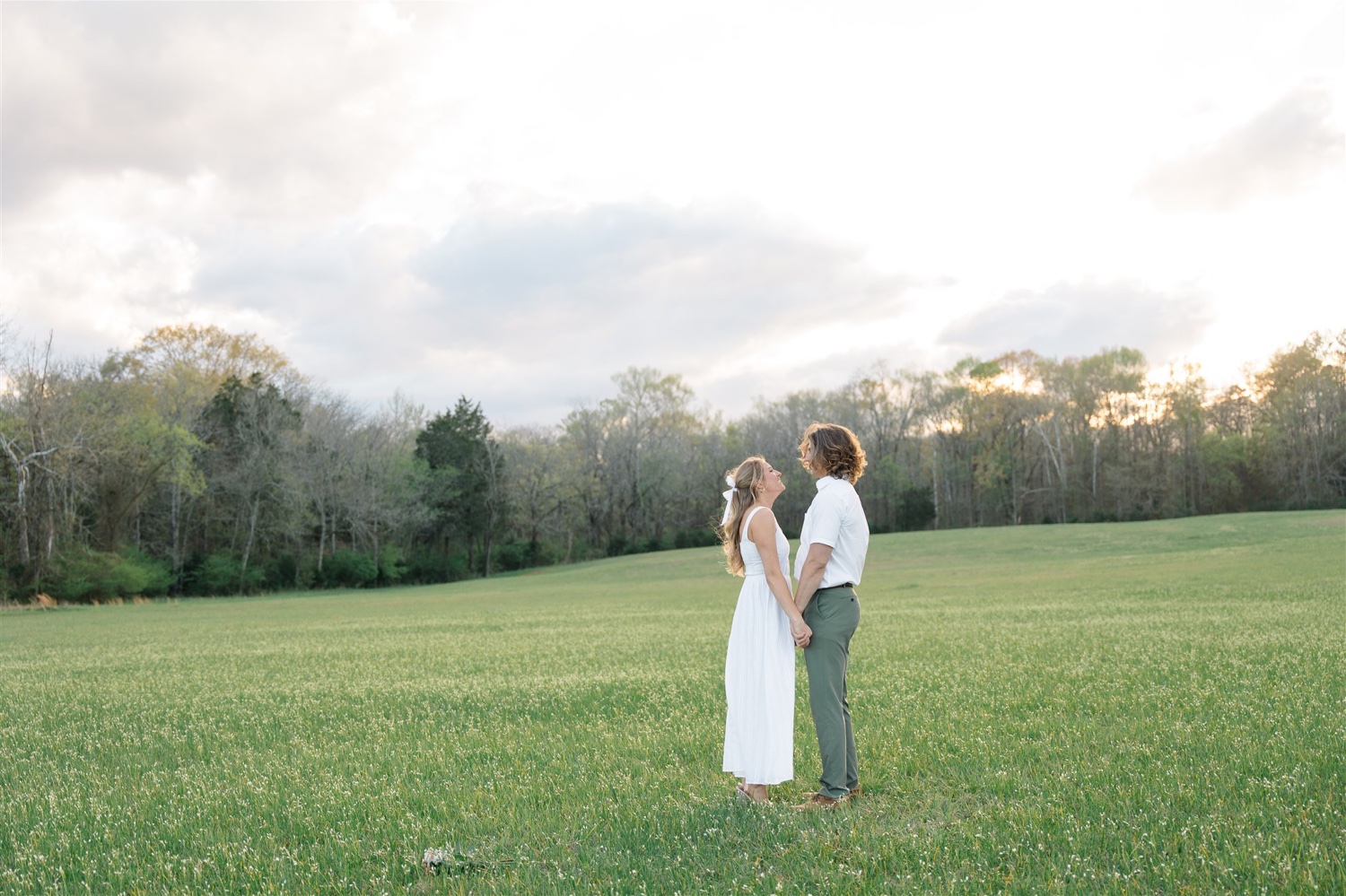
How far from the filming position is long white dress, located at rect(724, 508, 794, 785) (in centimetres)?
677

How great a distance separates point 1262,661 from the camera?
12.4 m

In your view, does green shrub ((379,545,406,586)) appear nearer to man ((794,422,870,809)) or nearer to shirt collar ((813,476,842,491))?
man ((794,422,870,809))

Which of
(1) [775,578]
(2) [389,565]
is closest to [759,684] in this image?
(1) [775,578]

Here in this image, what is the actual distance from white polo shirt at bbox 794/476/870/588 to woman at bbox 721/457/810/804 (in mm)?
279

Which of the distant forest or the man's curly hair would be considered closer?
the man's curly hair

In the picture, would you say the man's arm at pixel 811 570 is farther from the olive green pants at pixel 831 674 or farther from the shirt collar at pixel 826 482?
the shirt collar at pixel 826 482

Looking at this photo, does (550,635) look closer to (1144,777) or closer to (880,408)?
(1144,777)

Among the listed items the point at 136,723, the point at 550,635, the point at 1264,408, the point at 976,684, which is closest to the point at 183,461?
the point at 550,635

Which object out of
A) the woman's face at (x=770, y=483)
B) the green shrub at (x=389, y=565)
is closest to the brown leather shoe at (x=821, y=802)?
the woman's face at (x=770, y=483)

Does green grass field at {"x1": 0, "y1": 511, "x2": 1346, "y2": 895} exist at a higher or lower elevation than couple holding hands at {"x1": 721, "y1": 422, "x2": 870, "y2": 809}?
lower

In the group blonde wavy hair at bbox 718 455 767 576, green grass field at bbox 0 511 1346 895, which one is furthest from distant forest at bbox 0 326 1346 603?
blonde wavy hair at bbox 718 455 767 576

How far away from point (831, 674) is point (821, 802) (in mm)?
960

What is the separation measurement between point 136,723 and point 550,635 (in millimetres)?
11894

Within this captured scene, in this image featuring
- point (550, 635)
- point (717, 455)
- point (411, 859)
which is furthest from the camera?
point (717, 455)
